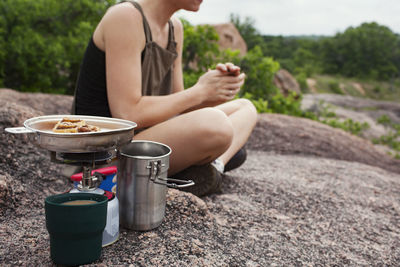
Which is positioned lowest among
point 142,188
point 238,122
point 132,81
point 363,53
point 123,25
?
point 142,188

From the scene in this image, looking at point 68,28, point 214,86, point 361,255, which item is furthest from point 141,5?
point 68,28

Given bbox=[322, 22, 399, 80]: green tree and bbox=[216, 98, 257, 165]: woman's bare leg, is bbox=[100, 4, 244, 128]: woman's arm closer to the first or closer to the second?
bbox=[216, 98, 257, 165]: woman's bare leg

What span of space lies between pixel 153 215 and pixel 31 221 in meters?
0.63

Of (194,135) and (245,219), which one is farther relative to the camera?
(245,219)

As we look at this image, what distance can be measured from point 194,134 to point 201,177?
40 centimetres

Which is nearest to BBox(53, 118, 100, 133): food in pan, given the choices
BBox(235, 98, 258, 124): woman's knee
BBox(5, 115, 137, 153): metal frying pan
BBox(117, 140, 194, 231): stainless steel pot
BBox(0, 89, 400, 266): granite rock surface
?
BBox(5, 115, 137, 153): metal frying pan

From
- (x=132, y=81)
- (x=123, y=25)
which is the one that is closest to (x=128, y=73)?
(x=132, y=81)

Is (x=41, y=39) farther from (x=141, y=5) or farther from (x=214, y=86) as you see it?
(x=214, y=86)

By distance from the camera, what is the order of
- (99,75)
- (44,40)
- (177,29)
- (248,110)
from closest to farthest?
(99,75) < (177,29) < (248,110) < (44,40)

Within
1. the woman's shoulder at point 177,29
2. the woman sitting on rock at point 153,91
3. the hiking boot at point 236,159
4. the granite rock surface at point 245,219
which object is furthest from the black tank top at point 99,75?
the hiking boot at point 236,159

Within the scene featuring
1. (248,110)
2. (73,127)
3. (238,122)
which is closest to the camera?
(73,127)

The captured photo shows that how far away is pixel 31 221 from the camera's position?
1.80m

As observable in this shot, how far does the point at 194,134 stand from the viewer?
2004 mm

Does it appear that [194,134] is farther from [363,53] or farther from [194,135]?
[363,53]
